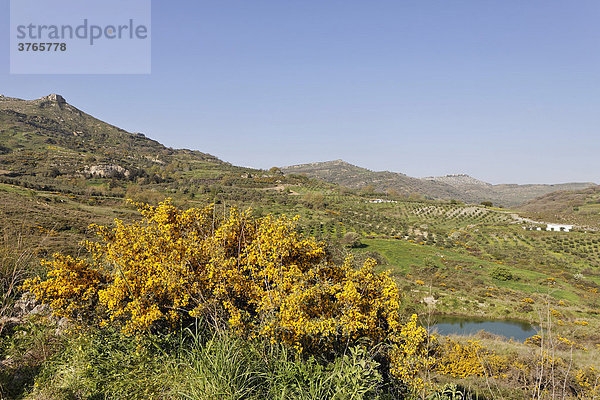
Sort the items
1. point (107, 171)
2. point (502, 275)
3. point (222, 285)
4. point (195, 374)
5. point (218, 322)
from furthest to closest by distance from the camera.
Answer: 1. point (107, 171)
2. point (502, 275)
3. point (222, 285)
4. point (218, 322)
5. point (195, 374)

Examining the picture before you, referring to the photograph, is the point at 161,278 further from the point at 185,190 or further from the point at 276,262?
the point at 185,190

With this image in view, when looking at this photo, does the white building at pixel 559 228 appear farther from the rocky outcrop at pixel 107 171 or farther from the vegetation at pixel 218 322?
the rocky outcrop at pixel 107 171

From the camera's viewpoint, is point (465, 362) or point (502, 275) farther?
point (502, 275)

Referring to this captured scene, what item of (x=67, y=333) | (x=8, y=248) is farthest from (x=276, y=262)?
(x=8, y=248)

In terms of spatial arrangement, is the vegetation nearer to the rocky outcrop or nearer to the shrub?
the shrub

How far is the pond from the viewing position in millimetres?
28062

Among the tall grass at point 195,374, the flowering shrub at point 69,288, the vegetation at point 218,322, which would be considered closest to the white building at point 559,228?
the vegetation at point 218,322

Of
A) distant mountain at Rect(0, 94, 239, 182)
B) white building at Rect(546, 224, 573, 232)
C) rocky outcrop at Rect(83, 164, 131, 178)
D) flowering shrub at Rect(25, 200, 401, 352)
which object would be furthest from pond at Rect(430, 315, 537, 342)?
rocky outcrop at Rect(83, 164, 131, 178)

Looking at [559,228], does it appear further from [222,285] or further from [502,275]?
[222,285]

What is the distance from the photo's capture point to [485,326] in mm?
30250

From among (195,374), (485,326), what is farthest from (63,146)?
(195,374)

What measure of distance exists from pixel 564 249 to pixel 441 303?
50.4 meters

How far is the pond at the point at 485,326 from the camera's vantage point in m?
28.1

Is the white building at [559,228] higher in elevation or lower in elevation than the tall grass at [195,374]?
lower
